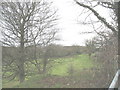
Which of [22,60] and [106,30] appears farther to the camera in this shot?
[22,60]

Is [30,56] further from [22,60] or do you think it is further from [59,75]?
[59,75]

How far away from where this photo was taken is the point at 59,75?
353 cm

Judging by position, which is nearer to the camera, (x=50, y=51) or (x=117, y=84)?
(x=117, y=84)

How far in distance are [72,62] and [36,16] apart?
0.96m

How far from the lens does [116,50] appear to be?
3.35 m

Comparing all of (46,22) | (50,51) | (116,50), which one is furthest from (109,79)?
(46,22)

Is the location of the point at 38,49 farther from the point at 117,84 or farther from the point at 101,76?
the point at 117,84

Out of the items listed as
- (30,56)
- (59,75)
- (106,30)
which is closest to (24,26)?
(30,56)

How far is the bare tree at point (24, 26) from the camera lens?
3.55 metres

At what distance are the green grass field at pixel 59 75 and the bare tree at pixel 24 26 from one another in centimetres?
17

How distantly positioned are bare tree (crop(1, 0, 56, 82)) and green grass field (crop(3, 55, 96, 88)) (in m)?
0.17

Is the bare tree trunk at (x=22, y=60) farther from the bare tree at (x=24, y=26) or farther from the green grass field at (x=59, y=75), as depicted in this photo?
the green grass field at (x=59, y=75)

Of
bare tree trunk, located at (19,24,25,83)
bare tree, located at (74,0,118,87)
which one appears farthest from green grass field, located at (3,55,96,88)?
bare tree, located at (74,0,118,87)

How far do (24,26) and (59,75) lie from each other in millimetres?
982
